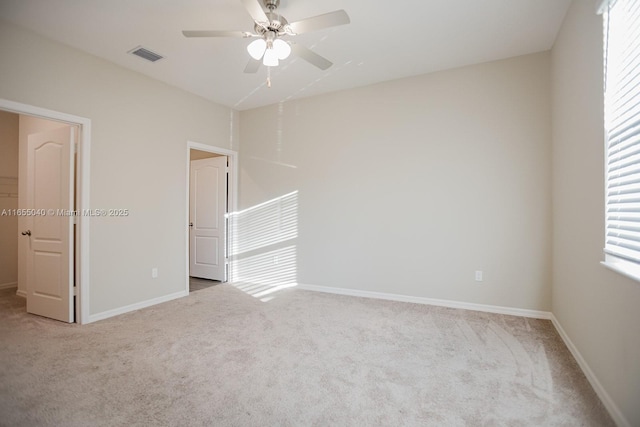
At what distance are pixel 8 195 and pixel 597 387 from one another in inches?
282

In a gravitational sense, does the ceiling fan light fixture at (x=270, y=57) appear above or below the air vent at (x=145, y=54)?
below

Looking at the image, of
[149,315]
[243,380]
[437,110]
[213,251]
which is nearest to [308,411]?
[243,380]

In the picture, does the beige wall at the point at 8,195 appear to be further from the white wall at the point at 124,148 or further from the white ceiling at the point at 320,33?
the white ceiling at the point at 320,33

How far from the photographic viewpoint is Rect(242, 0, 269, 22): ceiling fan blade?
6.45 feet

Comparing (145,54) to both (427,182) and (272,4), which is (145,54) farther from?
(427,182)

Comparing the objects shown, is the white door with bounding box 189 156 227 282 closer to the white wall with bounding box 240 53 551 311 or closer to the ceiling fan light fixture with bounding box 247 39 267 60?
the white wall with bounding box 240 53 551 311

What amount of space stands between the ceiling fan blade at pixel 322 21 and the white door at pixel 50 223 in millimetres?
2637

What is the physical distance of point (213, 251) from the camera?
17.2 ft

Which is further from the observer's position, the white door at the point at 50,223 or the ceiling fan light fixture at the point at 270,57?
the white door at the point at 50,223

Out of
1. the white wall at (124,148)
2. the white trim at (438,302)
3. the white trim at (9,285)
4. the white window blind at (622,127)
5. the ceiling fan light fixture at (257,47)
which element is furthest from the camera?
the white trim at (9,285)

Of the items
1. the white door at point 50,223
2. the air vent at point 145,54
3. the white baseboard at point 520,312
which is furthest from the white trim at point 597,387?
the air vent at point 145,54

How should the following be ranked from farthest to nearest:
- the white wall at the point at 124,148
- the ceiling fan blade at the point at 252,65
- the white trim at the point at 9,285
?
1. the white trim at the point at 9,285
2. the white wall at the point at 124,148
3. the ceiling fan blade at the point at 252,65

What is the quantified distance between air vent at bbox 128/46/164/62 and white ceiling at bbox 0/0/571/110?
0.07 metres

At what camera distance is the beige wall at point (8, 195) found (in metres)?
4.61
